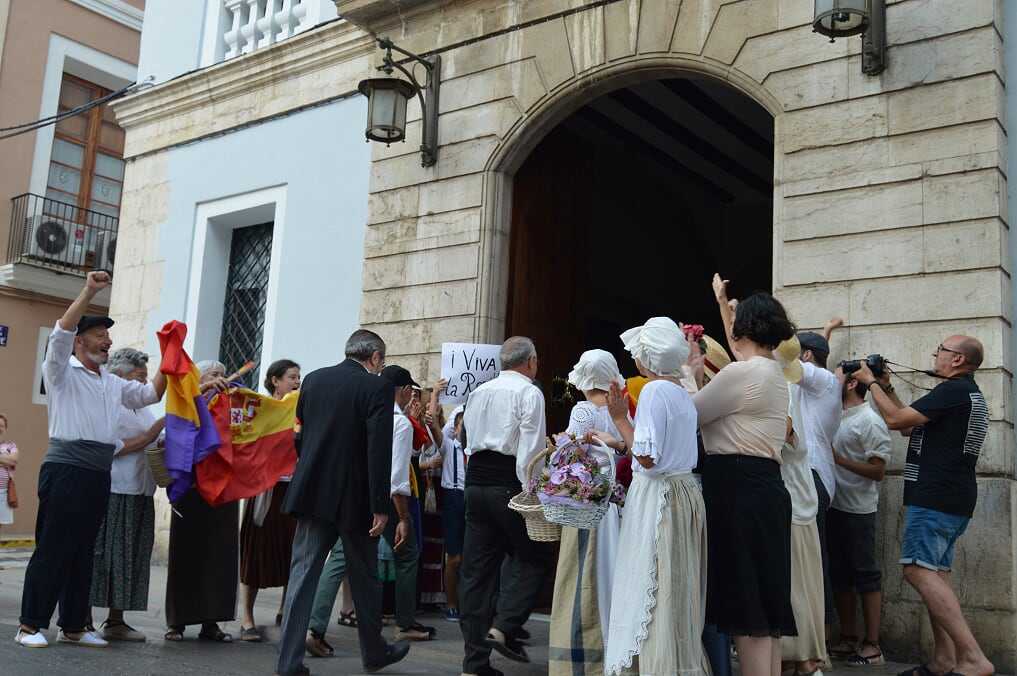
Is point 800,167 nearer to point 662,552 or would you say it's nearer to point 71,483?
point 662,552

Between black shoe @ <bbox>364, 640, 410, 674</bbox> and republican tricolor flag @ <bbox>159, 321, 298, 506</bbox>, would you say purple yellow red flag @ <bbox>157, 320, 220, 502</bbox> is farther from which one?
black shoe @ <bbox>364, 640, 410, 674</bbox>

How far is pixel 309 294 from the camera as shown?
10266 millimetres

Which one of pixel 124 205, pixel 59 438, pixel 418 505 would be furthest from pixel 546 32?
pixel 124 205


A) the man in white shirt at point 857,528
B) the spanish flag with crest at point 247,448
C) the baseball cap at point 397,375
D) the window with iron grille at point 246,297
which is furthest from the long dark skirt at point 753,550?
the window with iron grille at point 246,297

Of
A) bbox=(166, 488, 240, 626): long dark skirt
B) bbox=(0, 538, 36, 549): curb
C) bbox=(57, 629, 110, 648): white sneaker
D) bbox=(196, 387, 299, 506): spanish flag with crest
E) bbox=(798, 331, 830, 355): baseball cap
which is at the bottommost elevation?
bbox=(0, 538, 36, 549): curb

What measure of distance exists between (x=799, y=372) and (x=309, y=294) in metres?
5.70

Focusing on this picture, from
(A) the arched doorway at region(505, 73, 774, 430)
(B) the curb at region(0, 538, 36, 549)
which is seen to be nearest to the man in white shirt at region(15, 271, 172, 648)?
(A) the arched doorway at region(505, 73, 774, 430)

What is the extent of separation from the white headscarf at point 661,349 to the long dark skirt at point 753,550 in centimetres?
48

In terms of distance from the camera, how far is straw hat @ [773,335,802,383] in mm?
5531

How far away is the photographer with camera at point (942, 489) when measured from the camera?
543cm

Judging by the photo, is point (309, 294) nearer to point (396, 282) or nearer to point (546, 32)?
point (396, 282)

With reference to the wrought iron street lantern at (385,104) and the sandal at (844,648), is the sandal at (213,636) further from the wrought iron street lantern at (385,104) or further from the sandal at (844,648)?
the wrought iron street lantern at (385,104)

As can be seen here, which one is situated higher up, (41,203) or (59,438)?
(41,203)

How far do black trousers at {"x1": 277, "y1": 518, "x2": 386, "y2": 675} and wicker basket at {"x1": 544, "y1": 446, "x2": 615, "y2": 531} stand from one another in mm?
1168
